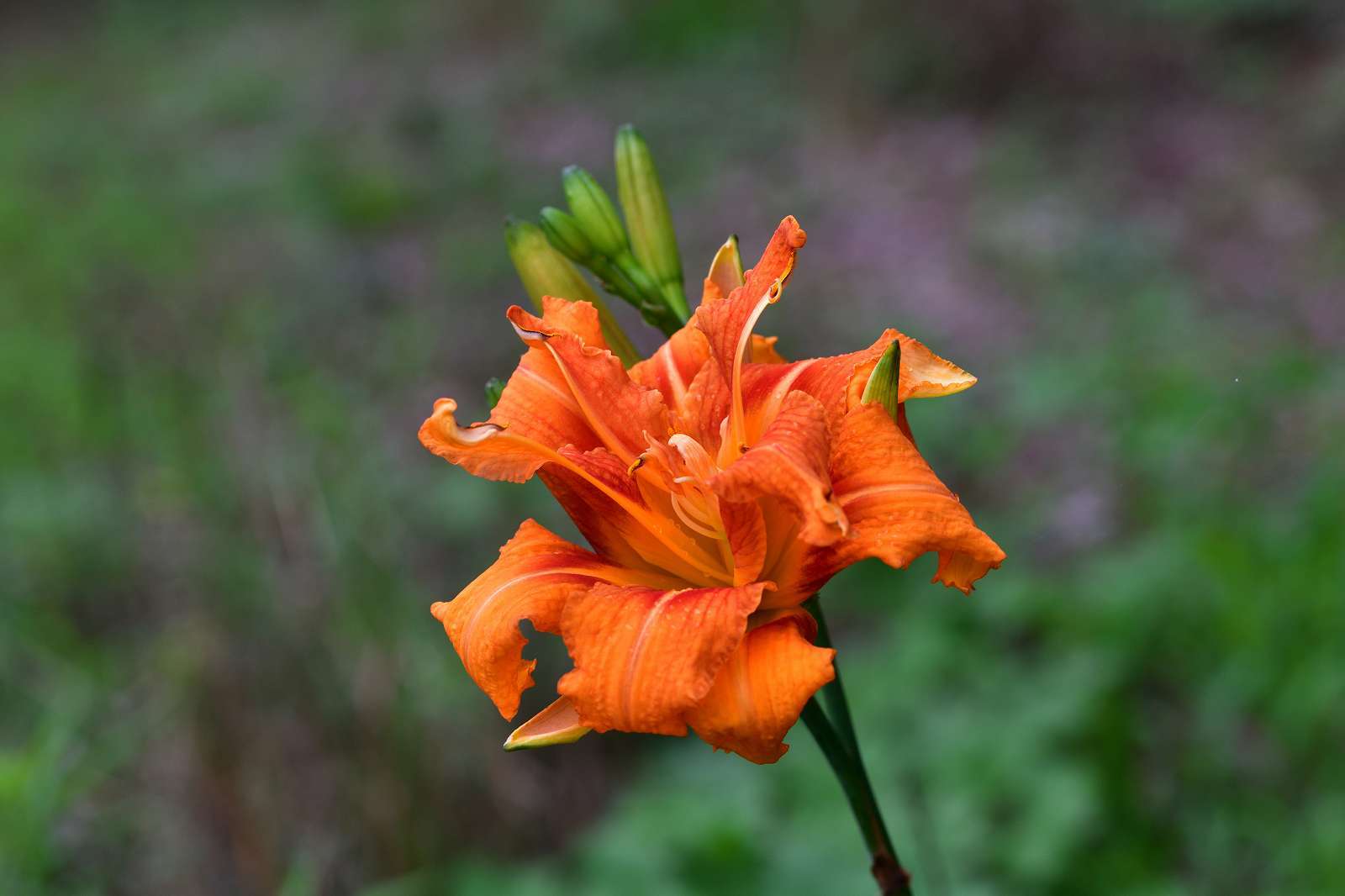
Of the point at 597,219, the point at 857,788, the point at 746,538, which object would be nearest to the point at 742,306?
the point at 746,538

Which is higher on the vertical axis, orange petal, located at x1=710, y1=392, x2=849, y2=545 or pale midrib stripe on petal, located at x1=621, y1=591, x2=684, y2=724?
orange petal, located at x1=710, y1=392, x2=849, y2=545

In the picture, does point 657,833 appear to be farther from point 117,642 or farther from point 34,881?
point 117,642

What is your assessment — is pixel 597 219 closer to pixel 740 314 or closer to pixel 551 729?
pixel 740 314

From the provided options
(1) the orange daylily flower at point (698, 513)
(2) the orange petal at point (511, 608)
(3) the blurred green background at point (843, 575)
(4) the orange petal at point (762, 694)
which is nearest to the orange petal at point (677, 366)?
(1) the orange daylily flower at point (698, 513)

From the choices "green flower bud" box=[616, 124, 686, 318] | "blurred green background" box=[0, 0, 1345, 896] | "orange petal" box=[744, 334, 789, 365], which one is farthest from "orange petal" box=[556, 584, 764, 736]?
"blurred green background" box=[0, 0, 1345, 896]

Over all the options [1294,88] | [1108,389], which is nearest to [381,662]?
[1108,389]

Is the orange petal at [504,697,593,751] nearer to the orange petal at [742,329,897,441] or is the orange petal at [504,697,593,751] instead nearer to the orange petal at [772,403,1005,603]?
the orange petal at [772,403,1005,603]
